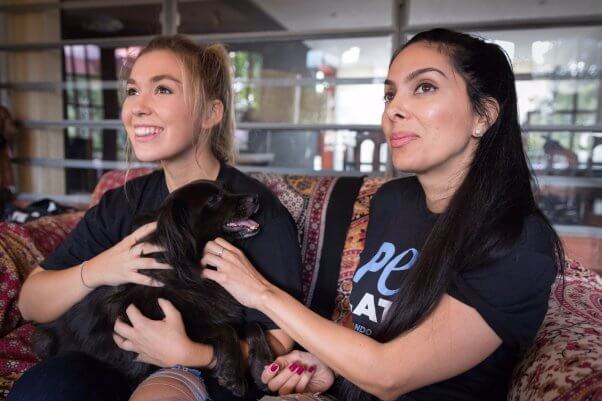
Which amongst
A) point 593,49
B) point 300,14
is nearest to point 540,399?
point 593,49

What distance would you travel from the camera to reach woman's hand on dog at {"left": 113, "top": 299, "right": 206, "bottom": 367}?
115 cm

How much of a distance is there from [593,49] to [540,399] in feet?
10.3

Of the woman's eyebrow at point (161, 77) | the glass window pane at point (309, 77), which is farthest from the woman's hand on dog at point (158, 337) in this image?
the glass window pane at point (309, 77)

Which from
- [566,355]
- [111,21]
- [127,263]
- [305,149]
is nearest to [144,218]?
[127,263]

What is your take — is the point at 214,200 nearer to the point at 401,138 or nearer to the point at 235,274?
the point at 235,274

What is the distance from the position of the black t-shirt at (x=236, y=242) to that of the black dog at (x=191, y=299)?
0.05 meters

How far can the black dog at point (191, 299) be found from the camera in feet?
4.03

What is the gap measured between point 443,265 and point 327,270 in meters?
0.73

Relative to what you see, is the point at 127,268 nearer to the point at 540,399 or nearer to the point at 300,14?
the point at 540,399

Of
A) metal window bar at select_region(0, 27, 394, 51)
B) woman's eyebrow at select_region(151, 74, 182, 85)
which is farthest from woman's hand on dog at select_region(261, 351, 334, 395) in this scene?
metal window bar at select_region(0, 27, 394, 51)

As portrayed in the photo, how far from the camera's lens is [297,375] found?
1.17 m

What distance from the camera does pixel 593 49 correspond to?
319 centimetres

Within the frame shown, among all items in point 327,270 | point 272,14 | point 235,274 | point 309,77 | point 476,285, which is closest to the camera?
point 476,285

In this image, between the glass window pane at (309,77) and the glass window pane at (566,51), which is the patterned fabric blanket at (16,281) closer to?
→ the glass window pane at (309,77)
